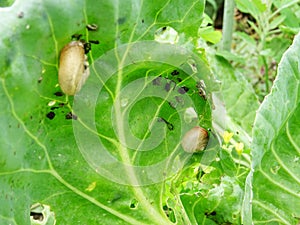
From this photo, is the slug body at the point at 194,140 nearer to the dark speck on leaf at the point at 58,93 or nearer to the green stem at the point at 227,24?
the dark speck on leaf at the point at 58,93

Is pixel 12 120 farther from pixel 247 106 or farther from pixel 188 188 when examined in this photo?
pixel 247 106

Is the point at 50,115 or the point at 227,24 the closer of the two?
the point at 50,115

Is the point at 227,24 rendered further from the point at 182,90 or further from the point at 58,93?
the point at 58,93

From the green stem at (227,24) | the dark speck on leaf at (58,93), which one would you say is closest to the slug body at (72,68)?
the dark speck on leaf at (58,93)

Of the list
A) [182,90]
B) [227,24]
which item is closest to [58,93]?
[182,90]

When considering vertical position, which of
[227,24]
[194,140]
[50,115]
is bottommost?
[227,24]

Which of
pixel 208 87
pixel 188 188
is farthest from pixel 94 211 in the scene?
pixel 208 87
